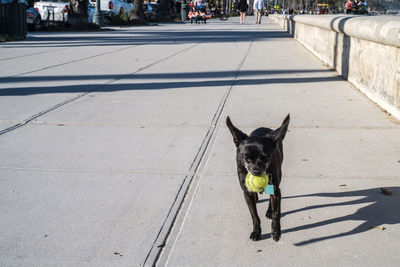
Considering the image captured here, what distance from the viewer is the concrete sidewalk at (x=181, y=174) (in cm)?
326

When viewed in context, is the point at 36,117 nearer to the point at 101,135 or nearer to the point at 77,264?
the point at 101,135

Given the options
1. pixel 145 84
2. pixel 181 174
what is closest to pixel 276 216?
pixel 181 174

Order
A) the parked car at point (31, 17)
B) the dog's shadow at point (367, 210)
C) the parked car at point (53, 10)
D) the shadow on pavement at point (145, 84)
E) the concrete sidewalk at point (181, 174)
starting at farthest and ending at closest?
the parked car at point (53, 10) < the parked car at point (31, 17) < the shadow on pavement at point (145, 84) < the dog's shadow at point (367, 210) < the concrete sidewalk at point (181, 174)

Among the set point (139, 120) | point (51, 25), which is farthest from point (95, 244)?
point (51, 25)

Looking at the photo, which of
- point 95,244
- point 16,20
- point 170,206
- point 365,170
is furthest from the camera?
point 16,20

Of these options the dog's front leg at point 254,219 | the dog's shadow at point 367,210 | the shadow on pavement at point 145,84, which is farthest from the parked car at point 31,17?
the dog's front leg at point 254,219

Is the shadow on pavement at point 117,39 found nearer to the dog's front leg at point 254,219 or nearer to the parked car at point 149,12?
the dog's front leg at point 254,219

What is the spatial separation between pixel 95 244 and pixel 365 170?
2.50 m

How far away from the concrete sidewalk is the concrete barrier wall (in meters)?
0.27

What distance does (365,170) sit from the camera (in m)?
4.70

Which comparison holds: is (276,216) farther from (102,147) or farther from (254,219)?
(102,147)

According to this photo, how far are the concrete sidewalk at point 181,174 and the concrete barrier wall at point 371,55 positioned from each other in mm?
273

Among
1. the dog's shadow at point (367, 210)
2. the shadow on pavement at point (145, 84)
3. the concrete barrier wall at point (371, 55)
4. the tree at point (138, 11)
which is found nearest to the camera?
the dog's shadow at point (367, 210)

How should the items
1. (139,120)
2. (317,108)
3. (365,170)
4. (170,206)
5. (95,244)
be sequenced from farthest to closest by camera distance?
(317,108)
(139,120)
(365,170)
(170,206)
(95,244)
